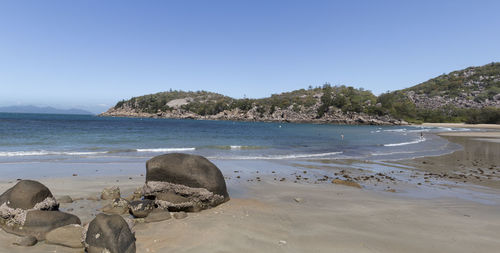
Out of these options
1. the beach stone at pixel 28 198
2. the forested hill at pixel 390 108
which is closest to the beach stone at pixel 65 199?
the beach stone at pixel 28 198

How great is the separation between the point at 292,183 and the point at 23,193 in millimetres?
10307

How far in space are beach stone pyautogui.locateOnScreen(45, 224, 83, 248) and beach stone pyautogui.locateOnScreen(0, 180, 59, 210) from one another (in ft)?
4.54

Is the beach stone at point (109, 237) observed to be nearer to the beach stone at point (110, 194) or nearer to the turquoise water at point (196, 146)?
the beach stone at point (110, 194)

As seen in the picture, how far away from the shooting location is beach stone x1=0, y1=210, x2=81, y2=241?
20.9 feet

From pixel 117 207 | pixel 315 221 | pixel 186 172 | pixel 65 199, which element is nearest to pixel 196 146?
pixel 65 199

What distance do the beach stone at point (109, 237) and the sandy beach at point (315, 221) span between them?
0.35 metres

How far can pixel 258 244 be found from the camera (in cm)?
595

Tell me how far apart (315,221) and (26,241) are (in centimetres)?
726

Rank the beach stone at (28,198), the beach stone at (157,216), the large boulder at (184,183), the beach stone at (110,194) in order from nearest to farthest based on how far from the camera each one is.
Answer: the beach stone at (28,198) < the beach stone at (157,216) < the large boulder at (184,183) < the beach stone at (110,194)

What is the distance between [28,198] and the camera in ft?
23.0

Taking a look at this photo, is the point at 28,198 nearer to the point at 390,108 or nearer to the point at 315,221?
the point at 315,221

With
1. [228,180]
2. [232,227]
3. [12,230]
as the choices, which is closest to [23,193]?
[12,230]

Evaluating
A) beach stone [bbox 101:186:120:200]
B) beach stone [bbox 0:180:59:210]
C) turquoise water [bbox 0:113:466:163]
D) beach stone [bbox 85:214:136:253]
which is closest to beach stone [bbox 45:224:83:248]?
beach stone [bbox 85:214:136:253]

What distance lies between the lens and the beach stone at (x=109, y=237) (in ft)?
17.6
